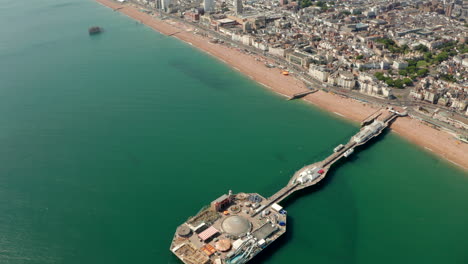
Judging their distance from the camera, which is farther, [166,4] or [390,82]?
[166,4]

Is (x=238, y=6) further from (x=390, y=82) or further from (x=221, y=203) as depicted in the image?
(x=221, y=203)

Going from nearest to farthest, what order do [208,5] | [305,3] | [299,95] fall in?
[299,95], [208,5], [305,3]

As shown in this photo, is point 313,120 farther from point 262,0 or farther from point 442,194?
point 262,0

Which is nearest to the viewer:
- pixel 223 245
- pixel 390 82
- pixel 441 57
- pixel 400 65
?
pixel 223 245

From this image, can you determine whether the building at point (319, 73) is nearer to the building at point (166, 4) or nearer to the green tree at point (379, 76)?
the green tree at point (379, 76)

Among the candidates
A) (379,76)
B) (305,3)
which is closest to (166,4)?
(305,3)

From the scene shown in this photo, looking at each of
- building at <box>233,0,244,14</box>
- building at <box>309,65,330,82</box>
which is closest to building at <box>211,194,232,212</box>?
building at <box>309,65,330,82</box>

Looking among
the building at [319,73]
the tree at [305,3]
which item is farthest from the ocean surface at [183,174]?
the tree at [305,3]
